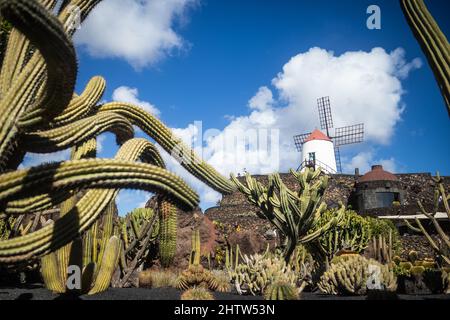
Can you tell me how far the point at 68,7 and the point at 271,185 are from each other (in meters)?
7.30

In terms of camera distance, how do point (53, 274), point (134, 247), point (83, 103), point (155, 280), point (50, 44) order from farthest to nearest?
1. point (134, 247)
2. point (155, 280)
3. point (53, 274)
4. point (83, 103)
5. point (50, 44)

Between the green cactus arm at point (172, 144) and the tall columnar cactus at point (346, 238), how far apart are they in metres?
7.71

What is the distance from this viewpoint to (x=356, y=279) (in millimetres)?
7461

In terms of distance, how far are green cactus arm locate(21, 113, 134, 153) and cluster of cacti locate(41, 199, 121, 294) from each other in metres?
2.11

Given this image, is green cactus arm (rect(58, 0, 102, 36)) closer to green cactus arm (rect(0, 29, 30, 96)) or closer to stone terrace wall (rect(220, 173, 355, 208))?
green cactus arm (rect(0, 29, 30, 96))

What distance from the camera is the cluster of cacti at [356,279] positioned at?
7445mm

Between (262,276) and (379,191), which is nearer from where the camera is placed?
(262,276)

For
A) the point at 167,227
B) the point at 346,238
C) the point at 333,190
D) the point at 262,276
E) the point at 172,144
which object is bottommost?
the point at 262,276

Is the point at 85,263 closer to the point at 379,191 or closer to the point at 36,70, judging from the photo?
the point at 36,70

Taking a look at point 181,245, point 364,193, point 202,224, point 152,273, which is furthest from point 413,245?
point 152,273

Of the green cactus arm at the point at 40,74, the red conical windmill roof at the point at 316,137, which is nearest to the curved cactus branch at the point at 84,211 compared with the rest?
the green cactus arm at the point at 40,74

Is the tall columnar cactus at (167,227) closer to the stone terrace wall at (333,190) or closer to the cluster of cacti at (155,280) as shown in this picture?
the cluster of cacti at (155,280)

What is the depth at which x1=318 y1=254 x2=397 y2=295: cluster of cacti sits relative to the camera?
24.4ft

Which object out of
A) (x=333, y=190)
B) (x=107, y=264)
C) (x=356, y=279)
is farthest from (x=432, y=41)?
(x=333, y=190)
